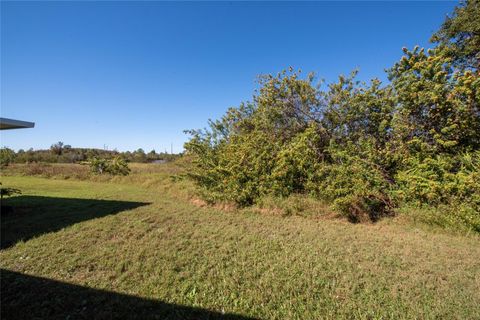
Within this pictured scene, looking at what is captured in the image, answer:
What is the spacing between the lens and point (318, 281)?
2795 mm

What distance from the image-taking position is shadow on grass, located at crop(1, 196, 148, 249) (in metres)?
4.41

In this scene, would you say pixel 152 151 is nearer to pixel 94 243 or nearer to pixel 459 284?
pixel 94 243

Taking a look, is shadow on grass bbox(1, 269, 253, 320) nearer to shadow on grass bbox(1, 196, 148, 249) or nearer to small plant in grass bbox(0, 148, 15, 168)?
shadow on grass bbox(1, 196, 148, 249)

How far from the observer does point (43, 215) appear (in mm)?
5816

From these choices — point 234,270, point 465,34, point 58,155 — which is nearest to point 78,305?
point 234,270

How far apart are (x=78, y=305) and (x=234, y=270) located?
6.25ft

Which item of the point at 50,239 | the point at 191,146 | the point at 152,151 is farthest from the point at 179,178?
the point at 152,151

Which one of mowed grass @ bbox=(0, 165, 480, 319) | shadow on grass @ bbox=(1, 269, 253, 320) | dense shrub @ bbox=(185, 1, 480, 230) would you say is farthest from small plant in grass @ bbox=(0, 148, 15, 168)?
shadow on grass @ bbox=(1, 269, 253, 320)

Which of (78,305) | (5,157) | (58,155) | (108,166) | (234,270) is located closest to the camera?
(78,305)

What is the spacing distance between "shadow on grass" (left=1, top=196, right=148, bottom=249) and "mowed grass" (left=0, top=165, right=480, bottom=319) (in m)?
0.05

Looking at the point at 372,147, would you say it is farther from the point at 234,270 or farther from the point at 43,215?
the point at 43,215

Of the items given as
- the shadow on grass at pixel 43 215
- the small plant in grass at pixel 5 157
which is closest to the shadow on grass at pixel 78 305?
the shadow on grass at pixel 43 215

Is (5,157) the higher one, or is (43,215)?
(5,157)

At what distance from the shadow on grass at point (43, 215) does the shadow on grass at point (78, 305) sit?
224 cm
